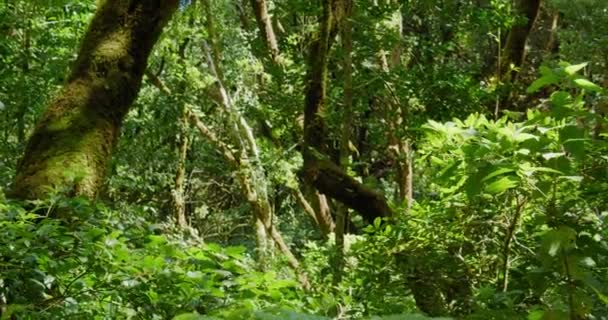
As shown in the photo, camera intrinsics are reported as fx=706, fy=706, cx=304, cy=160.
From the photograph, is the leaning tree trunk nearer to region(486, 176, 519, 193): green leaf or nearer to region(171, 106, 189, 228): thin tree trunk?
region(486, 176, 519, 193): green leaf

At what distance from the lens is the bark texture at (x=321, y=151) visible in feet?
14.8

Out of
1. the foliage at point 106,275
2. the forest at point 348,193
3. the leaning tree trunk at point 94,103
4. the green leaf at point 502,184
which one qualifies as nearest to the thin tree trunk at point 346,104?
the forest at point 348,193

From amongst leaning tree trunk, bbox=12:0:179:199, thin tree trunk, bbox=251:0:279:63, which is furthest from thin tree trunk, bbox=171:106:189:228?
leaning tree trunk, bbox=12:0:179:199

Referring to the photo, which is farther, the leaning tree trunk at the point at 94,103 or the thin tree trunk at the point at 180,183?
the thin tree trunk at the point at 180,183

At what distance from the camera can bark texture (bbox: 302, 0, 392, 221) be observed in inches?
177

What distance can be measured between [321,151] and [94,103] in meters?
2.09

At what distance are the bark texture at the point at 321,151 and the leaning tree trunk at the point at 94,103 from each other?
64.2 inches

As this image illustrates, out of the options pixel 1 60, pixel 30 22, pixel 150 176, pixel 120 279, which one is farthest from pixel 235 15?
pixel 120 279

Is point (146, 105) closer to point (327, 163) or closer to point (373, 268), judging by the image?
point (327, 163)

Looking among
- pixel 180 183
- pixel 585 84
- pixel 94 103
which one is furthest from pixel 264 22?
pixel 585 84

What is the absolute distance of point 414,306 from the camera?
9.40 feet

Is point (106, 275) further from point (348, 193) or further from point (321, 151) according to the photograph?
point (321, 151)

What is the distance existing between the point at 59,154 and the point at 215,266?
40.8 inches

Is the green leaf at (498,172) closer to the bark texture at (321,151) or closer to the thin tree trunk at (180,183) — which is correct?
the bark texture at (321,151)
